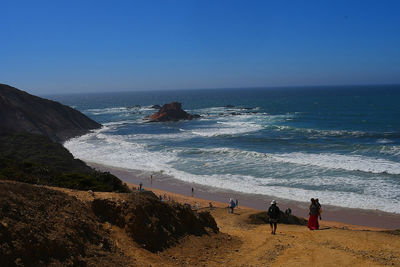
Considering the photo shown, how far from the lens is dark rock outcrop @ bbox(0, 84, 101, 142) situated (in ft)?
139

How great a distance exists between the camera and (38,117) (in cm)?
5022

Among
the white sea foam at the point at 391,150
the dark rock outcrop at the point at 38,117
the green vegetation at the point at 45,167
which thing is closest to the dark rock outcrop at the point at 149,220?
the green vegetation at the point at 45,167

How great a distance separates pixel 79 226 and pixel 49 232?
0.80 meters

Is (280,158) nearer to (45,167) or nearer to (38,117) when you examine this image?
(45,167)

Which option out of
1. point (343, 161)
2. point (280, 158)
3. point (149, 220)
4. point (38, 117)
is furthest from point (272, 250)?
point (38, 117)

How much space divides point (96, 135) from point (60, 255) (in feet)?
159

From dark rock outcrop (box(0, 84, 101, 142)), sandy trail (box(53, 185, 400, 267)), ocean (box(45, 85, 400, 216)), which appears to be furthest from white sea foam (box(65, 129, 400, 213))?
sandy trail (box(53, 185, 400, 267))

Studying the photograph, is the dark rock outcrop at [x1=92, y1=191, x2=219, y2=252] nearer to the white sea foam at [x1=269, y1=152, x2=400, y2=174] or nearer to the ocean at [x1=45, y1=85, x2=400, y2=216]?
the ocean at [x1=45, y1=85, x2=400, y2=216]

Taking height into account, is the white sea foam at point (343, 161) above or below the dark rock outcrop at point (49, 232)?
below

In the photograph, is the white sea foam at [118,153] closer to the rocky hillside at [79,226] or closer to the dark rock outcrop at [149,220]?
the dark rock outcrop at [149,220]

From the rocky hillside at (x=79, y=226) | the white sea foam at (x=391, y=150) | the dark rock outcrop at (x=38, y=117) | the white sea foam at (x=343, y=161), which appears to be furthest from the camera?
the dark rock outcrop at (x=38, y=117)

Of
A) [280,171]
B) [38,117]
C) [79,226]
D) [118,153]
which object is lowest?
[118,153]

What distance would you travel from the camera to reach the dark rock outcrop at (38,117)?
1672 inches

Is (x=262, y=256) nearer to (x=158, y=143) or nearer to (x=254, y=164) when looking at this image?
(x=254, y=164)
